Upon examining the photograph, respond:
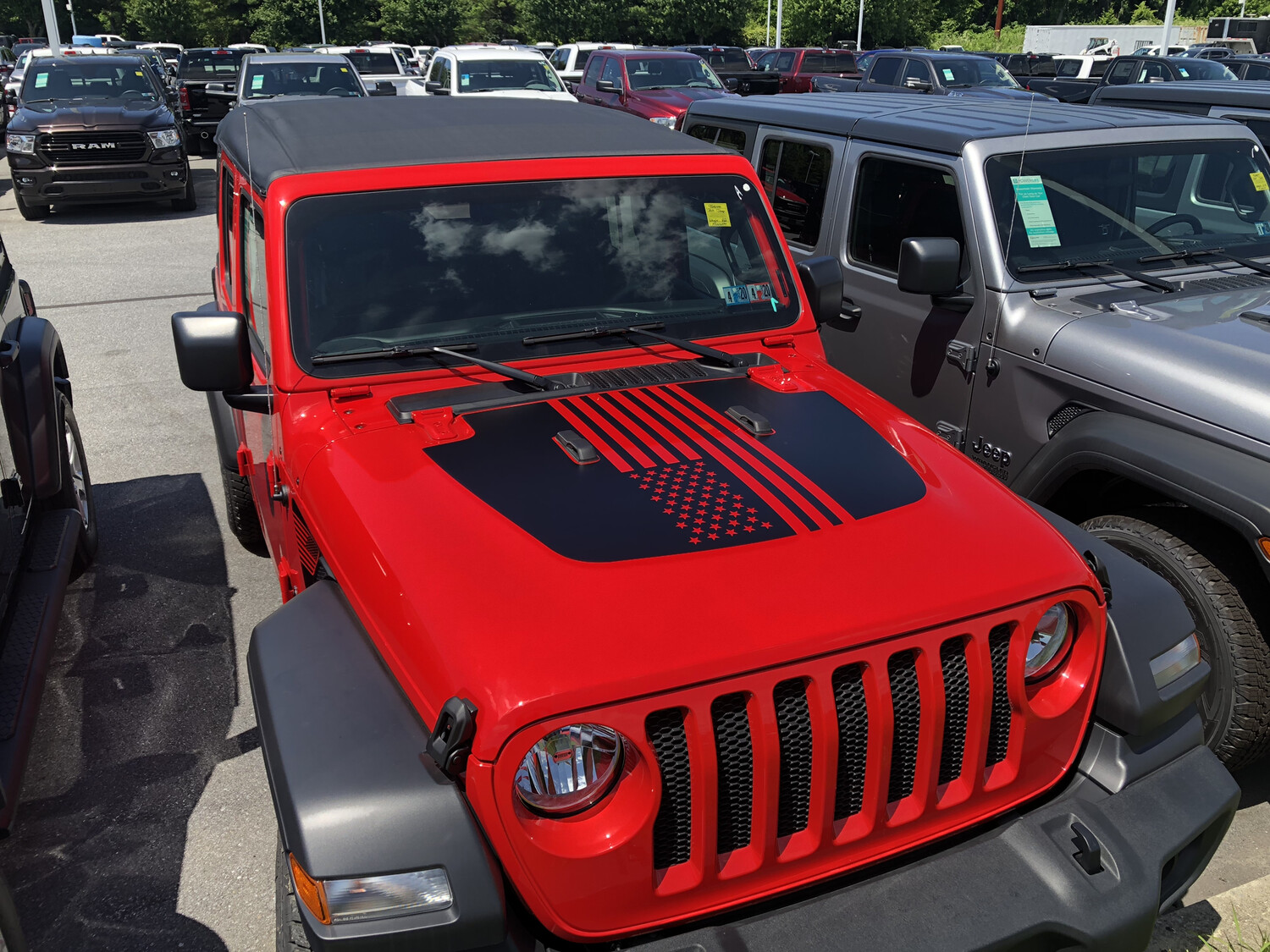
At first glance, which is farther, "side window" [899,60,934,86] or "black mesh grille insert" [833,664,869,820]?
"side window" [899,60,934,86]

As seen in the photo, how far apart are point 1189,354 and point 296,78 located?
49.7 feet

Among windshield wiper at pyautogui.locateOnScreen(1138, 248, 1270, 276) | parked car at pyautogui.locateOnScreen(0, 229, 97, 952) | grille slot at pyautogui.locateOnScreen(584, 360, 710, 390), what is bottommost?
parked car at pyautogui.locateOnScreen(0, 229, 97, 952)

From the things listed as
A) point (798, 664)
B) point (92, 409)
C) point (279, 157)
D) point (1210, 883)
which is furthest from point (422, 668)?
point (92, 409)

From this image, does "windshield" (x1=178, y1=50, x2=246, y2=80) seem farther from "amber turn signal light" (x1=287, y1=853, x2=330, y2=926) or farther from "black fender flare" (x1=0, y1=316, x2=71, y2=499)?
"amber turn signal light" (x1=287, y1=853, x2=330, y2=926)

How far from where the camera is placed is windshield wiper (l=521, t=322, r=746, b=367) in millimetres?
3188

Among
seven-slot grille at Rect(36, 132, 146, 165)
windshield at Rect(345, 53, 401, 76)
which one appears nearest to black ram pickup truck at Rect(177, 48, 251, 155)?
windshield at Rect(345, 53, 401, 76)

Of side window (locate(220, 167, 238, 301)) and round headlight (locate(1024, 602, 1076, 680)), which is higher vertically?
side window (locate(220, 167, 238, 301))

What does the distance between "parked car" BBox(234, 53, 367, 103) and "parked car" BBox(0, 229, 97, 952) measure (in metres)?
12.1

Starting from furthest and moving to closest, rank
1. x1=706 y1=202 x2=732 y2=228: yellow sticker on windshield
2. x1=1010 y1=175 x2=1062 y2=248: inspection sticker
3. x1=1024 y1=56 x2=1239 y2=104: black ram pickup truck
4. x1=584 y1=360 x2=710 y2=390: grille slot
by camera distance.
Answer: x1=1024 y1=56 x2=1239 y2=104: black ram pickup truck → x1=1010 y1=175 x2=1062 y2=248: inspection sticker → x1=706 y1=202 x2=732 y2=228: yellow sticker on windshield → x1=584 y1=360 x2=710 y2=390: grille slot

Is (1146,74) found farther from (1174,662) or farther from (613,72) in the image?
(1174,662)

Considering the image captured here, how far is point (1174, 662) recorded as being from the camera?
251 centimetres

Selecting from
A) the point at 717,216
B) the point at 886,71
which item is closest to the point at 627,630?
the point at 717,216

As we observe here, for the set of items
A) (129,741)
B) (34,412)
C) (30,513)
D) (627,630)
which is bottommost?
(129,741)

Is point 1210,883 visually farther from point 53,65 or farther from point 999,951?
point 53,65
